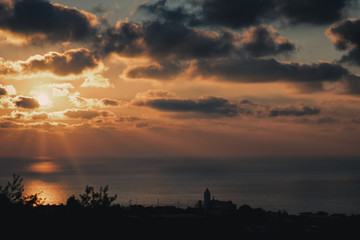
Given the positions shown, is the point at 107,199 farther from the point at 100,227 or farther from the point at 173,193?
the point at 173,193

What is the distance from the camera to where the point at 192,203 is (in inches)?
5015

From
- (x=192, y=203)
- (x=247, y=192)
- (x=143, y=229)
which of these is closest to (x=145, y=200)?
(x=192, y=203)

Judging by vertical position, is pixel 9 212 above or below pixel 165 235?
above

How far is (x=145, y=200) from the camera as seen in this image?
449 feet

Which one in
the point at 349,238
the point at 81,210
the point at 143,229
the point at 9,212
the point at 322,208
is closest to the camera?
the point at 9,212

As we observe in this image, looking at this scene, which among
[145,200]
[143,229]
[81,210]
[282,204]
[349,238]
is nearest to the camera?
[81,210]

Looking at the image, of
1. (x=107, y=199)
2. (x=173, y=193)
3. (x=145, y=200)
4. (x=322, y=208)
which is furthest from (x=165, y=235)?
(x=173, y=193)

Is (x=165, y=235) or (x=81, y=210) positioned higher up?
(x=81, y=210)

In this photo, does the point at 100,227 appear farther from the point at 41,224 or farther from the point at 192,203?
the point at 192,203

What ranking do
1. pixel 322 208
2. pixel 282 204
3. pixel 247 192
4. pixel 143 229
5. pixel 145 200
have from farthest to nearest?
pixel 247 192
pixel 145 200
pixel 282 204
pixel 322 208
pixel 143 229

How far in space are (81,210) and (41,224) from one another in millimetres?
2519

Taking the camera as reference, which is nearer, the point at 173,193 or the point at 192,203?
the point at 192,203

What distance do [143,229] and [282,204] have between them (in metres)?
98.2

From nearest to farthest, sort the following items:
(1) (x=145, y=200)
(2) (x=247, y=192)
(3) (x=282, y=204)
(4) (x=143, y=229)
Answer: (4) (x=143, y=229)
(3) (x=282, y=204)
(1) (x=145, y=200)
(2) (x=247, y=192)
